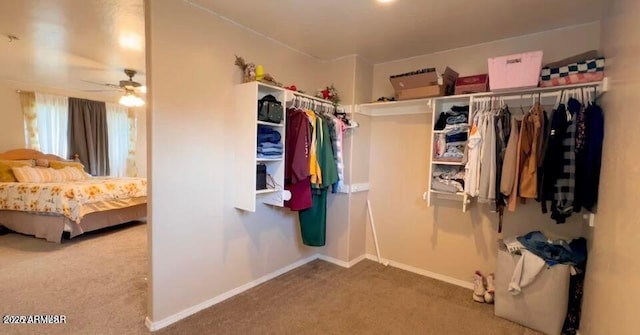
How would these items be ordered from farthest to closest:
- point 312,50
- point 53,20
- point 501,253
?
point 312,50 < point 53,20 < point 501,253

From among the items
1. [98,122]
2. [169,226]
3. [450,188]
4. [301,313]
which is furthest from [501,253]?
[98,122]

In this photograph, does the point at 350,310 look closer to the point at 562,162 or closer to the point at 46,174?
the point at 562,162

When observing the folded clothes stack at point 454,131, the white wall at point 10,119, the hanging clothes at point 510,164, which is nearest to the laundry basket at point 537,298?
the hanging clothes at point 510,164

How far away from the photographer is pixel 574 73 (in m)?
2.16

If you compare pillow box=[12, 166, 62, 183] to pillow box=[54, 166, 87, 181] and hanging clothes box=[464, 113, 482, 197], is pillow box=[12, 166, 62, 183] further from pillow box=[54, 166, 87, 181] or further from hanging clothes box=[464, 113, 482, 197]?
hanging clothes box=[464, 113, 482, 197]

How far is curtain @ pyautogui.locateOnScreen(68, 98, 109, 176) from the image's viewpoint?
231 inches

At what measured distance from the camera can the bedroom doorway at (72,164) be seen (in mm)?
2453

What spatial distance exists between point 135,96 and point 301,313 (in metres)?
4.05

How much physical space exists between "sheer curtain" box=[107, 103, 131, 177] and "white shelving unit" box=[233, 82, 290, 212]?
553cm

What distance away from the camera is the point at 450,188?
2742 mm

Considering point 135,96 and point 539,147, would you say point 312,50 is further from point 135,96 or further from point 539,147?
point 135,96

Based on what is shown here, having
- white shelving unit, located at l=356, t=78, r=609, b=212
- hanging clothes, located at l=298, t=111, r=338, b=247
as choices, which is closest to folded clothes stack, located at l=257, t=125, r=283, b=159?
hanging clothes, located at l=298, t=111, r=338, b=247

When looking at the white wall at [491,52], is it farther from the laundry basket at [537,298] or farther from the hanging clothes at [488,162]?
the laundry basket at [537,298]

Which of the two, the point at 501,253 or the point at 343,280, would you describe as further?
the point at 343,280
